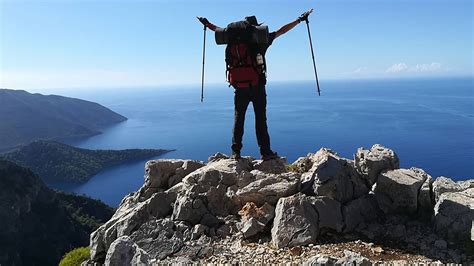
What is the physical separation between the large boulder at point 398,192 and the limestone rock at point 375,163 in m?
0.45

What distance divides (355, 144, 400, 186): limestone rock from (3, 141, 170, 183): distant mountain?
169558 mm

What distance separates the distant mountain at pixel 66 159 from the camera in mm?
172750

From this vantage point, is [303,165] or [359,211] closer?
[359,211]

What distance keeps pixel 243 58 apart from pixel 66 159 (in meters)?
191

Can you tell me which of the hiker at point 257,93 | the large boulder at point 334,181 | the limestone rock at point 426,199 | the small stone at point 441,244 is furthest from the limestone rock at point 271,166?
the small stone at point 441,244

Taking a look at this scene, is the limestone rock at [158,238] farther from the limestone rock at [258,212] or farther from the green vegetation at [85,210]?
the green vegetation at [85,210]

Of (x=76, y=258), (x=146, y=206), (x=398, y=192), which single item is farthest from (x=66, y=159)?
(x=398, y=192)

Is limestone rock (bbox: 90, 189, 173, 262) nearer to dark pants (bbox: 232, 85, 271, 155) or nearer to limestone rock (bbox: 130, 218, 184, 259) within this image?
limestone rock (bbox: 130, 218, 184, 259)

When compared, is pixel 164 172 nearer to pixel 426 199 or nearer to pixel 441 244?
pixel 426 199

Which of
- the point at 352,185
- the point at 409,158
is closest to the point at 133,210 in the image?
the point at 352,185

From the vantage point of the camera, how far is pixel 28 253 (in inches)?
3147

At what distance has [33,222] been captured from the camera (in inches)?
3487

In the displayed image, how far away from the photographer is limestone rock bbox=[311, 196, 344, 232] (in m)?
9.55

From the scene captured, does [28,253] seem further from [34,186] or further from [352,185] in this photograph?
[352,185]
